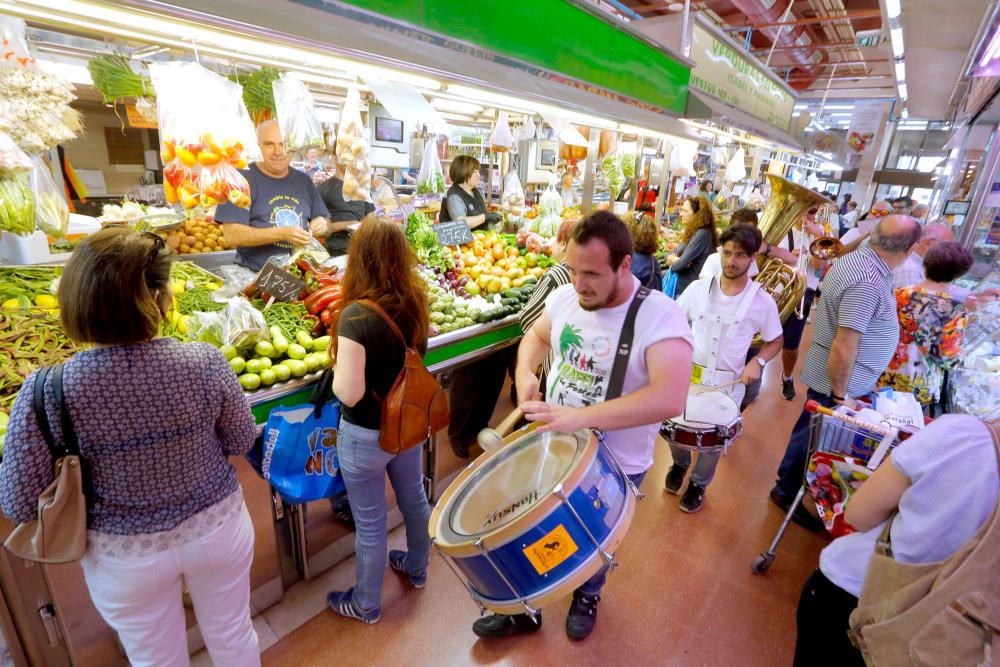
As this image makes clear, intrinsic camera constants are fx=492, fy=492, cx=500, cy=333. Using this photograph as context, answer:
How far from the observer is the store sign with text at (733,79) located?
4.53m

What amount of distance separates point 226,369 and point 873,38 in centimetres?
1259

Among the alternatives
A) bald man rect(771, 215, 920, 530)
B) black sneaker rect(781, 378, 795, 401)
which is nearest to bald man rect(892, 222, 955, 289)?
bald man rect(771, 215, 920, 530)

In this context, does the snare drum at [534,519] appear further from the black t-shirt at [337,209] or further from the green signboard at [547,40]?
the black t-shirt at [337,209]

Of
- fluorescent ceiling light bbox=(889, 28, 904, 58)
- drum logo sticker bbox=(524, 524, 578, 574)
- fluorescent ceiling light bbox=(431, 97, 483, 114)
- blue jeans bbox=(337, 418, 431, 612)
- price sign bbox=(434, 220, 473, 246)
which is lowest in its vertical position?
blue jeans bbox=(337, 418, 431, 612)

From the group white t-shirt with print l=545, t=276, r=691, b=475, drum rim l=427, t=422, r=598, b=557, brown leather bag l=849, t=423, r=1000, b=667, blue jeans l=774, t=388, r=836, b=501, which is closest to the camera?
brown leather bag l=849, t=423, r=1000, b=667

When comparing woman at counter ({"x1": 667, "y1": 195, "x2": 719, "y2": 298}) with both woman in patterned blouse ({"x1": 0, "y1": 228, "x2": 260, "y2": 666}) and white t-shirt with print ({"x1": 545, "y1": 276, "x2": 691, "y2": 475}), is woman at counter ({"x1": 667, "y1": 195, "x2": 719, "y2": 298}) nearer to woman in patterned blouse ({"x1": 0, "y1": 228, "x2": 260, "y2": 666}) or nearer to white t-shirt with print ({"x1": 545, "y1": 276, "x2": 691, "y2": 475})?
white t-shirt with print ({"x1": 545, "y1": 276, "x2": 691, "y2": 475})

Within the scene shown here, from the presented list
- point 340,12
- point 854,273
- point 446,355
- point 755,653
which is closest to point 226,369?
point 340,12

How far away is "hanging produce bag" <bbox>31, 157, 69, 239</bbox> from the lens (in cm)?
196

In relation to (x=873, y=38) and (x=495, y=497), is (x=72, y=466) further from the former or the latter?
(x=873, y=38)

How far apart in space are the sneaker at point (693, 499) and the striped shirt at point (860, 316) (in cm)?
102

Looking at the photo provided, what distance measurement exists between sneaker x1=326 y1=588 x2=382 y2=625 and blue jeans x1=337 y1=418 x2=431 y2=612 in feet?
0.10

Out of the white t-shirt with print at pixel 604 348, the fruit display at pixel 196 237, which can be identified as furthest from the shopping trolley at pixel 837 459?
the fruit display at pixel 196 237

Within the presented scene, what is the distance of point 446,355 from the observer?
10.5 feet

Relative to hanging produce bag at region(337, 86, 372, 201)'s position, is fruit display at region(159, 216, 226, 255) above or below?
below
